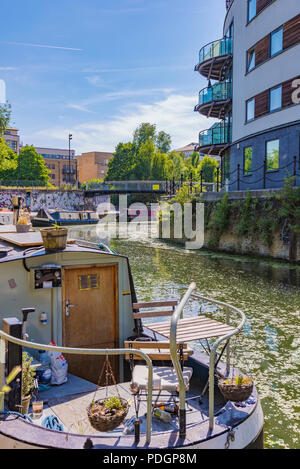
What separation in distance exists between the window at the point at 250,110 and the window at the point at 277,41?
128 inches

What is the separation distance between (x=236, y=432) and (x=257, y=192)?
61.8ft

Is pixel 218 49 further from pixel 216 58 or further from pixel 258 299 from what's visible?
pixel 258 299

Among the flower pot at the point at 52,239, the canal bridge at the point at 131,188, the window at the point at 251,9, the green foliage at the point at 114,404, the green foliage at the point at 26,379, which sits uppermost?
the window at the point at 251,9

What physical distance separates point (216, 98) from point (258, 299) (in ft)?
69.8

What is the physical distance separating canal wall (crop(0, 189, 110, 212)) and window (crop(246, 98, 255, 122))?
1603 inches

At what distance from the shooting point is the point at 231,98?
99.1 feet

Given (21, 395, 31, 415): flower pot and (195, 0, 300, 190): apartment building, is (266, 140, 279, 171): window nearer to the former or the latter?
(195, 0, 300, 190): apartment building

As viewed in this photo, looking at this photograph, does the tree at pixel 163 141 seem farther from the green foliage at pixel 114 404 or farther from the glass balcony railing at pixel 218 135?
the green foliage at pixel 114 404

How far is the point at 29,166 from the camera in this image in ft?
256

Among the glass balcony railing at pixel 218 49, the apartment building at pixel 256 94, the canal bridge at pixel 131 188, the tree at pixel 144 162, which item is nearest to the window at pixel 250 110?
the apartment building at pixel 256 94

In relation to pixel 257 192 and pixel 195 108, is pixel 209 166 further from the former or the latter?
pixel 257 192

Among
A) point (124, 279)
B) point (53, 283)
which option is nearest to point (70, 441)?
point (53, 283)

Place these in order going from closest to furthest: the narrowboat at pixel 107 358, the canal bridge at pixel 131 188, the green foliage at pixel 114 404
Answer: the narrowboat at pixel 107 358, the green foliage at pixel 114 404, the canal bridge at pixel 131 188

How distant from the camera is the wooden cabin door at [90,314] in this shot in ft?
23.5
